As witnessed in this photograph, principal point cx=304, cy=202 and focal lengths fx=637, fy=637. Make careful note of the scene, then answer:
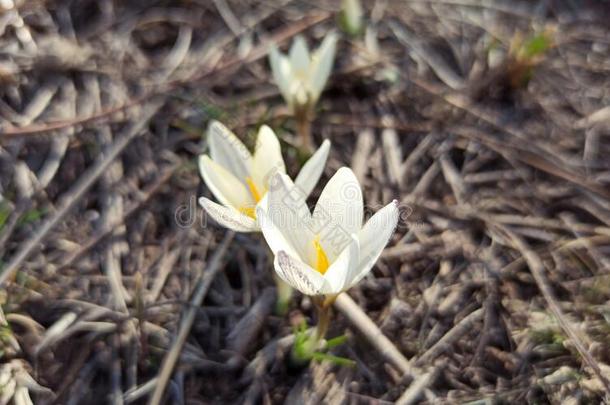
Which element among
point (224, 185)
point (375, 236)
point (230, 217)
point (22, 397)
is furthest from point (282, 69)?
point (22, 397)

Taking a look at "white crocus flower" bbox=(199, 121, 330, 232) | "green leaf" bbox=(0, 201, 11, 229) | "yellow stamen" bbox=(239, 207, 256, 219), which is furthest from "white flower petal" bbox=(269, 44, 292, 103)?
"green leaf" bbox=(0, 201, 11, 229)

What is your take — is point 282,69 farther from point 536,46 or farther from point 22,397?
point 22,397

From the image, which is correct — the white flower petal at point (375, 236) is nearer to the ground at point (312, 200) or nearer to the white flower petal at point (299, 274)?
the white flower petal at point (299, 274)

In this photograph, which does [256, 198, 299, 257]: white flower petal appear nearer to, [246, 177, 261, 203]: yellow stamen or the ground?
[246, 177, 261, 203]: yellow stamen

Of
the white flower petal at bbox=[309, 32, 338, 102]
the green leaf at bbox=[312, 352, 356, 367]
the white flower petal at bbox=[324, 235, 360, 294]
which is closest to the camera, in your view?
the white flower petal at bbox=[324, 235, 360, 294]

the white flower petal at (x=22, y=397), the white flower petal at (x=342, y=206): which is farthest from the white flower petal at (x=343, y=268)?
the white flower petal at (x=22, y=397)

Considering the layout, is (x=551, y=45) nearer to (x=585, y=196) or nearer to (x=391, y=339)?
(x=585, y=196)
